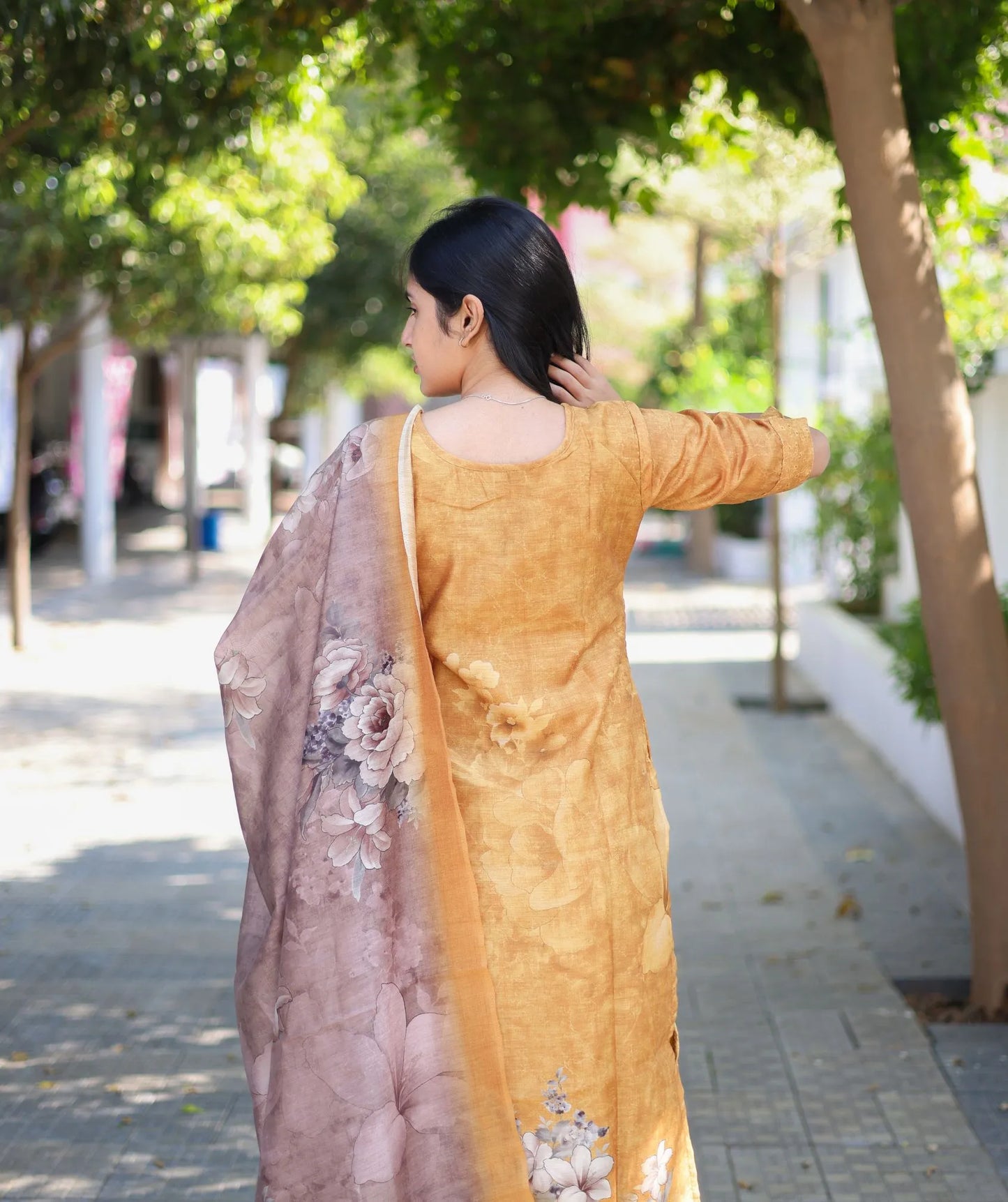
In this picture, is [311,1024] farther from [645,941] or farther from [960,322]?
[960,322]

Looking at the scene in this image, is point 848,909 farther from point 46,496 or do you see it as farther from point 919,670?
point 46,496

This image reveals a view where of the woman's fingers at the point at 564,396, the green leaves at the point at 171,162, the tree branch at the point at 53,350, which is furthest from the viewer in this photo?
the tree branch at the point at 53,350

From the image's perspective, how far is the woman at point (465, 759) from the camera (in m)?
2.32

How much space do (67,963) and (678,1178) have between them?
3.30 metres

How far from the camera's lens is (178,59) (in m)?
6.41

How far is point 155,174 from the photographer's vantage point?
404 inches

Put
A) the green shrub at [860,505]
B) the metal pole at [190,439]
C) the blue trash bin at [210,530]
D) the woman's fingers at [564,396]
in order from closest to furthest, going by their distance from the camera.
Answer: the woman's fingers at [564,396], the green shrub at [860,505], the metal pole at [190,439], the blue trash bin at [210,530]

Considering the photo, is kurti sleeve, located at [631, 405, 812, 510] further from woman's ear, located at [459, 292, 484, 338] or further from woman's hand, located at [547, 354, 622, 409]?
woman's ear, located at [459, 292, 484, 338]

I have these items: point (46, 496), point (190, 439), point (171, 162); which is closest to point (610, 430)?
point (171, 162)

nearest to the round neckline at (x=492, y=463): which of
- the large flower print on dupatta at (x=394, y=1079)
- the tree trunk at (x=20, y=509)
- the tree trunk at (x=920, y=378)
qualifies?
the large flower print on dupatta at (x=394, y=1079)

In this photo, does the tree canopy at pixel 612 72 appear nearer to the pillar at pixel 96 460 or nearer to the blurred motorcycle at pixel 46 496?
the pillar at pixel 96 460

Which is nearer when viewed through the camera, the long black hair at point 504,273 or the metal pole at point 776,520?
the long black hair at point 504,273

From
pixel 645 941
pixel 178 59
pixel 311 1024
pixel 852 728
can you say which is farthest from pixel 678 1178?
pixel 852 728

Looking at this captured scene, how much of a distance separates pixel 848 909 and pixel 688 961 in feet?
2.84
